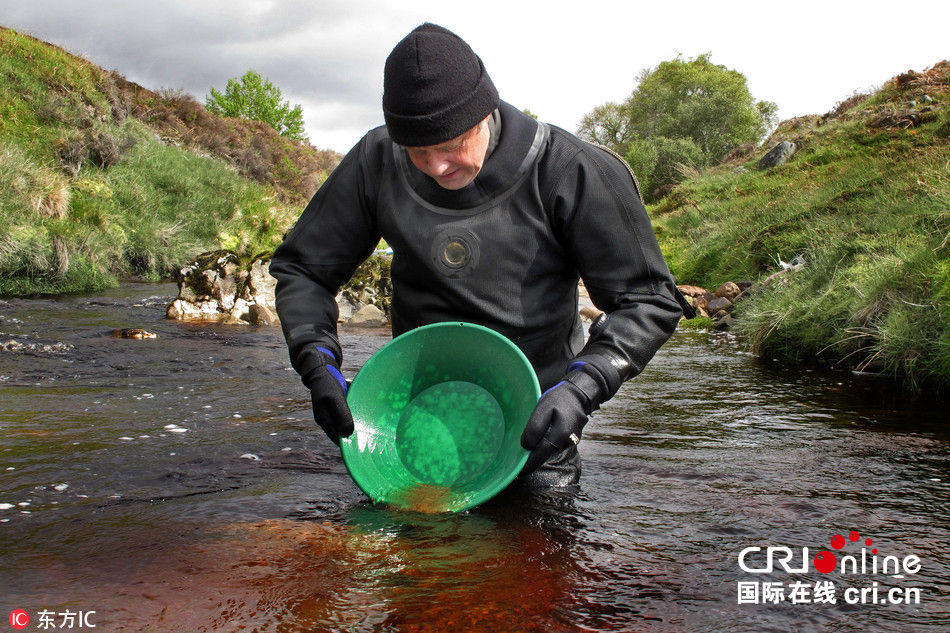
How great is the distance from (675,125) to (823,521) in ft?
146

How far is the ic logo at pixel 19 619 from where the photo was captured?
61.5 inches

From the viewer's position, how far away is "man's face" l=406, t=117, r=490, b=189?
2.19 metres

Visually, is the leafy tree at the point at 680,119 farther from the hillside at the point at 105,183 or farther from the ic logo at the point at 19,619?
the ic logo at the point at 19,619

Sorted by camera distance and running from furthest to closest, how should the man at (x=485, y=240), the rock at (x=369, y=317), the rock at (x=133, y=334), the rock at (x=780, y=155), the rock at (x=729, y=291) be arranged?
the rock at (x=780, y=155) < the rock at (x=729, y=291) < the rock at (x=369, y=317) < the rock at (x=133, y=334) < the man at (x=485, y=240)

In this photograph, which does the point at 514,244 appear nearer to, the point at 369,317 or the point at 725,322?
the point at 369,317

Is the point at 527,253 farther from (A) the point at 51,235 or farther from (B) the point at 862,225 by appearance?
(A) the point at 51,235

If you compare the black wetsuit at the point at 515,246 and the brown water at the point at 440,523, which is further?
the black wetsuit at the point at 515,246

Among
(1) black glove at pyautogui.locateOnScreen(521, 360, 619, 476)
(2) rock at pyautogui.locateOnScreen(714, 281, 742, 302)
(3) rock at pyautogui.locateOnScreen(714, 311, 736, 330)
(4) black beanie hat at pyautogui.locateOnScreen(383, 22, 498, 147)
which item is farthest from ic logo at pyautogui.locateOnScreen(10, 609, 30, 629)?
(2) rock at pyautogui.locateOnScreen(714, 281, 742, 302)

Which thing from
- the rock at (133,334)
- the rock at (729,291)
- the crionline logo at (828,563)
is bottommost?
the crionline logo at (828,563)

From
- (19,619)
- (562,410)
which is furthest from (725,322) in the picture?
(19,619)

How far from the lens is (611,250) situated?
2.33 metres

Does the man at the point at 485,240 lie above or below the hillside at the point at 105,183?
below

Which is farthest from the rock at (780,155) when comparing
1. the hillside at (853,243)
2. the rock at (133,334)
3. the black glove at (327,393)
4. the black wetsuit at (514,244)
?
the black glove at (327,393)

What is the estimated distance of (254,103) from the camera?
42969mm
